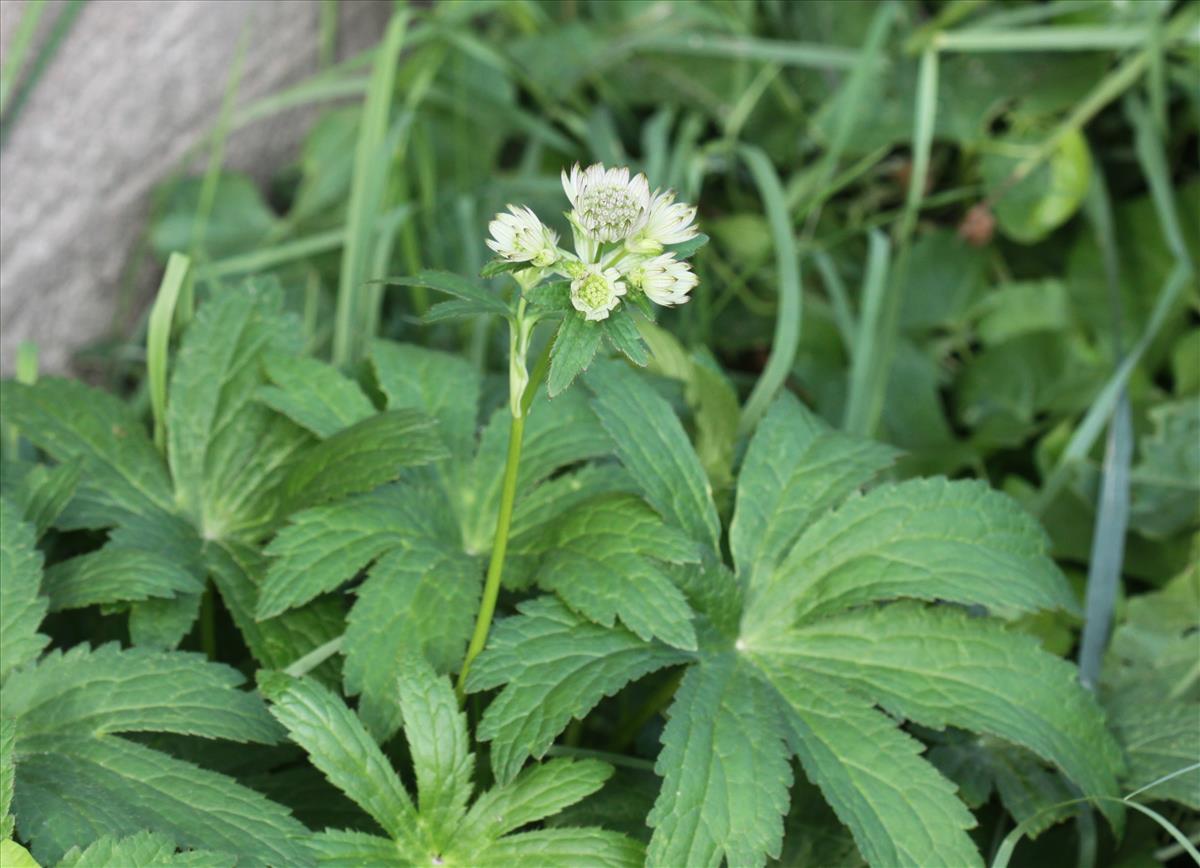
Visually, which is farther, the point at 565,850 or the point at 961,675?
the point at 961,675

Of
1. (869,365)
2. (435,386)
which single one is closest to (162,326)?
(435,386)

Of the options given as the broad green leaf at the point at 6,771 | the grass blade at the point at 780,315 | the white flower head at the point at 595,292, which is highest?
the grass blade at the point at 780,315

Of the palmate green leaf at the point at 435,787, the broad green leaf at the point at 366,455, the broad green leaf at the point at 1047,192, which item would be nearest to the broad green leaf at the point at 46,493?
the broad green leaf at the point at 366,455

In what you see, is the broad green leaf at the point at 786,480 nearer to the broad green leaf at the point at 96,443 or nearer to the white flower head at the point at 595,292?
the white flower head at the point at 595,292

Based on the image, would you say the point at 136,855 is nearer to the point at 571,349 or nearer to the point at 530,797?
the point at 530,797

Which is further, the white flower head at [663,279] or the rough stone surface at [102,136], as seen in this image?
the rough stone surface at [102,136]

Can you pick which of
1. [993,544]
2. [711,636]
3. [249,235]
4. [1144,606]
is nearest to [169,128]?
[249,235]

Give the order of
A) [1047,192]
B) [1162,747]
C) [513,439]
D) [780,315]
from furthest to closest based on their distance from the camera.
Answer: [1047,192] < [780,315] < [1162,747] < [513,439]
